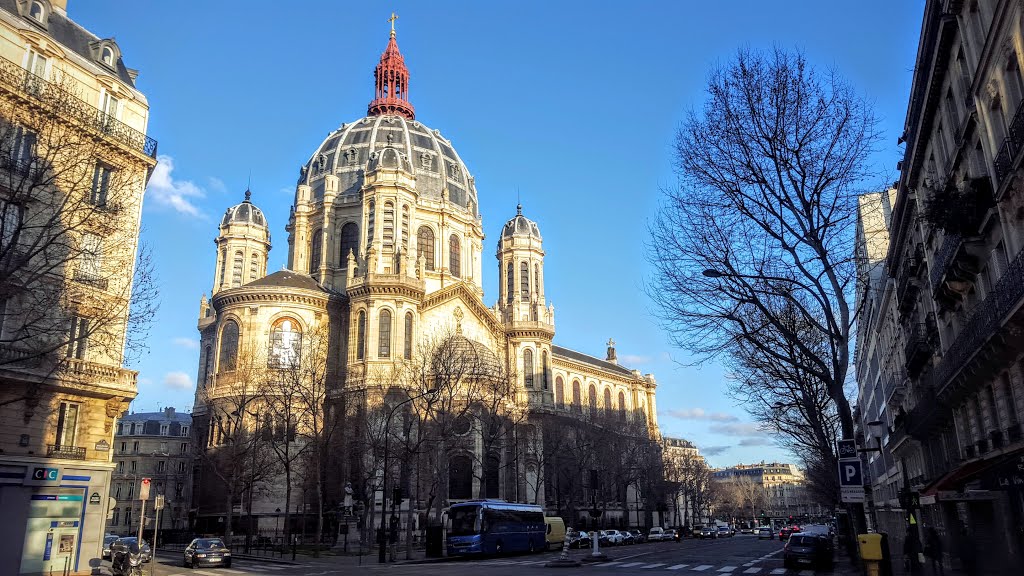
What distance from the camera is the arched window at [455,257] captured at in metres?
67.8

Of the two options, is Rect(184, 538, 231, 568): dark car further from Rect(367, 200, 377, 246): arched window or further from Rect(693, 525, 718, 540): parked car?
Rect(693, 525, 718, 540): parked car

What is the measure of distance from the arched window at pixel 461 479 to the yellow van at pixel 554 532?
1104 centimetres

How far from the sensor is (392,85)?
8669 centimetres

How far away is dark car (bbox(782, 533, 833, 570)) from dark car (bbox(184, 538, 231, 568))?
21.4 m

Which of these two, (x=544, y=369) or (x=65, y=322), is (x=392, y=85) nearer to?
(x=544, y=369)

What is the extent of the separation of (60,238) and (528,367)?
1874 inches

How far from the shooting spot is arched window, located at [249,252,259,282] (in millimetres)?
62688

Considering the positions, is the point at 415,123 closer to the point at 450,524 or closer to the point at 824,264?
Answer: the point at 450,524

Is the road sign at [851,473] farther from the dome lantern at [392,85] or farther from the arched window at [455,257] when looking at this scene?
the dome lantern at [392,85]

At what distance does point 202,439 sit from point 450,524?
29603 millimetres

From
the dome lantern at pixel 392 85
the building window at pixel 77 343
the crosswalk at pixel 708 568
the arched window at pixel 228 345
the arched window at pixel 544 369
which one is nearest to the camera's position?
the building window at pixel 77 343

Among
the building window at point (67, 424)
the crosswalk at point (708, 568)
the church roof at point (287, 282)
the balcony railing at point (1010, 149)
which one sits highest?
the church roof at point (287, 282)

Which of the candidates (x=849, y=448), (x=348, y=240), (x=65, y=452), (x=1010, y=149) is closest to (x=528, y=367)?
(x=348, y=240)

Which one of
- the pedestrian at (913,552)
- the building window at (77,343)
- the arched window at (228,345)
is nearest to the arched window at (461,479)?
the arched window at (228,345)
